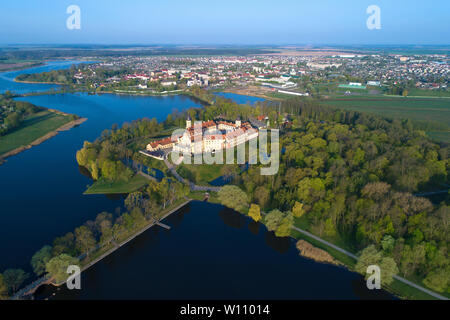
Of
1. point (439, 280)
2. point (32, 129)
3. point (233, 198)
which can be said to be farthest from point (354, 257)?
point (32, 129)

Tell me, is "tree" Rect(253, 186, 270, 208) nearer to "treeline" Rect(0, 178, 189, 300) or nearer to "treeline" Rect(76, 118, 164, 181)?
"treeline" Rect(0, 178, 189, 300)

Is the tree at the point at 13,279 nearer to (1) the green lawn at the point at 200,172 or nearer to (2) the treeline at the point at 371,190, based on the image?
(1) the green lawn at the point at 200,172

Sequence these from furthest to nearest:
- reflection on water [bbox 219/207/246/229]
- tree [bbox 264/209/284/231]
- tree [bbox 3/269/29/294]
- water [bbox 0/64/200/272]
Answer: reflection on water [bbox 219/207/246/229]
tree [bbox 264/209/284/231]
water [bbox 0/64/200/272]
tree [bbox 3/269/29/294]

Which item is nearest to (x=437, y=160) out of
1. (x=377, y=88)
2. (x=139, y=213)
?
(x=139, y=213)

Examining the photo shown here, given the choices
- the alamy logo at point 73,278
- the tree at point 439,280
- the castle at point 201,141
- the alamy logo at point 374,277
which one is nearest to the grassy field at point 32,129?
the castle at point 201,141

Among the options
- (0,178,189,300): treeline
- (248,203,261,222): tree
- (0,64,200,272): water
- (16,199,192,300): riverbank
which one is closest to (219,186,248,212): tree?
(248,203,261,222): tree

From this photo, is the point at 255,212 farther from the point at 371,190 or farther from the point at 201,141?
the point at 201,141

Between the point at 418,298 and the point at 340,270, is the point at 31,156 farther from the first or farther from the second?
the point at 418,298
